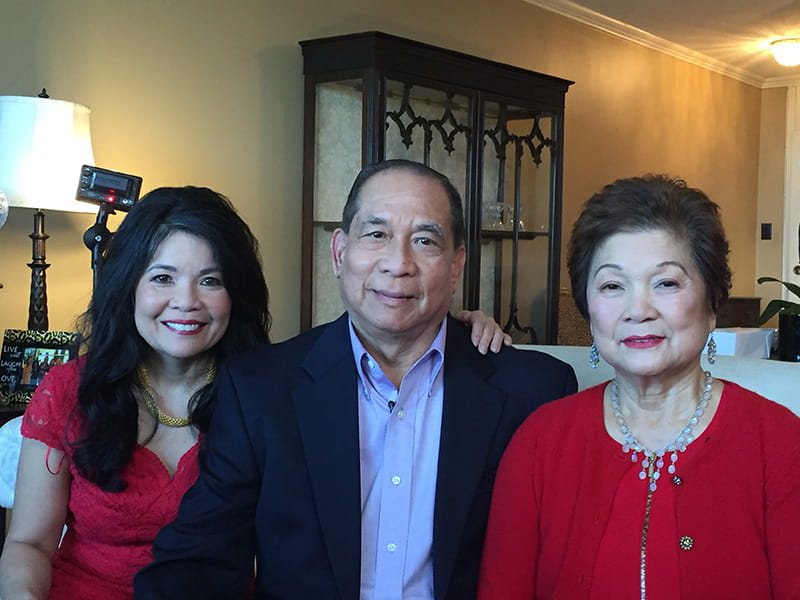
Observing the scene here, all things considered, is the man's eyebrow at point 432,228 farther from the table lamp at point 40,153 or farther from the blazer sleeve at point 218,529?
the table lamp at point 40,153

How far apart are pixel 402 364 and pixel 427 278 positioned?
6.9 inches

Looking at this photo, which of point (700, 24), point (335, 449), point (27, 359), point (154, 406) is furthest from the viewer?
point (700, 24)

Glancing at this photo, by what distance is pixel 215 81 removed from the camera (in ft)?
11.8

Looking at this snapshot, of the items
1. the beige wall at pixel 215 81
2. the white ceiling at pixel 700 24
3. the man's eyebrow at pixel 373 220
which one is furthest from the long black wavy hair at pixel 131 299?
the white ceiling at pixel 700 24

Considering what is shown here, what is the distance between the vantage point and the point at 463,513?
1591 mm

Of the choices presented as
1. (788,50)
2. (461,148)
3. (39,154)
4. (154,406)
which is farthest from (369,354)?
(788,50)

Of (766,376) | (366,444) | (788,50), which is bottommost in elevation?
(366,444)

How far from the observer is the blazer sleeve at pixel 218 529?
61.6 inches

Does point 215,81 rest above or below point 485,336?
above

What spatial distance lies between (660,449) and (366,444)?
19.6 inches

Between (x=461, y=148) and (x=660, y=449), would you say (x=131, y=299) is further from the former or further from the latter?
(x=461, y=148)

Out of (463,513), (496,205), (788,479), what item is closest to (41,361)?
(463,513)

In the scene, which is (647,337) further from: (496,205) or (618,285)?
(496,205)

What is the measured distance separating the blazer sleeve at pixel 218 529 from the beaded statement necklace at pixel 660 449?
24.5 inches
